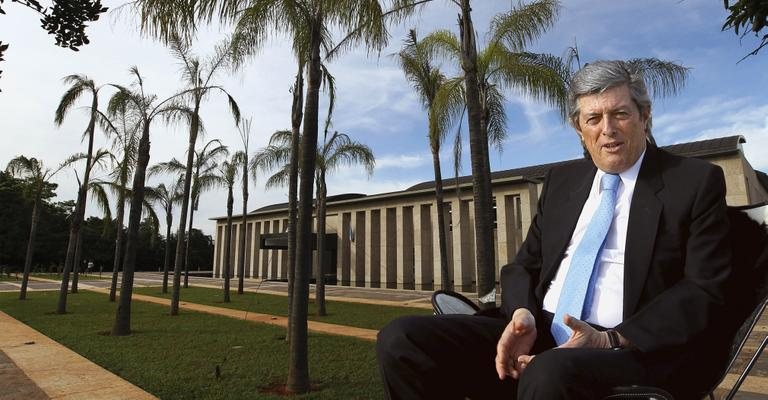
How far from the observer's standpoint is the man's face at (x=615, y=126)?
5.08 ft

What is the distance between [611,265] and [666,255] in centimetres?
17

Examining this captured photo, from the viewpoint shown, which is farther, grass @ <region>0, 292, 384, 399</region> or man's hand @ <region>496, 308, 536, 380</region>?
grass @ <region>0, 292, 384, 399</region>

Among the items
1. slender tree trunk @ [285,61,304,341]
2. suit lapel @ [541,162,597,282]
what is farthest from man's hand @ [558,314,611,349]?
slender tree trunk @ [285,61,304,341]

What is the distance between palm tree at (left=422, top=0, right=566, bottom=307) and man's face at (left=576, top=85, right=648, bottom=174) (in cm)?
521

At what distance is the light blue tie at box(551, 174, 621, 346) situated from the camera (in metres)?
1.53

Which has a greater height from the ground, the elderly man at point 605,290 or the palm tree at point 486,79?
the palm tree at point 486,79

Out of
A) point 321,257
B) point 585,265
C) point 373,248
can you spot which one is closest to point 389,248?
point 373,248

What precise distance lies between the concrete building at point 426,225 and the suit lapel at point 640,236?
21.5m

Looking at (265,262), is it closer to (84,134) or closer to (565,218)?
(84,134)

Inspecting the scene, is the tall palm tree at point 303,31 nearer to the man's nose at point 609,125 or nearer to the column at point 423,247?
the man's nose at point 609,125

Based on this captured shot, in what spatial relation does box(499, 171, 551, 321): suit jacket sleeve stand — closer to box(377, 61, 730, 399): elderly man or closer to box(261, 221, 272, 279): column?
box(377, 61, 730, 399): elderly man

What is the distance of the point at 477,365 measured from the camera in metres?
1.64

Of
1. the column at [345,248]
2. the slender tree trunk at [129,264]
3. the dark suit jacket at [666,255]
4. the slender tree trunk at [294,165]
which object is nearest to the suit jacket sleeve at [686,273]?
the dark suit jacket at [666,255]

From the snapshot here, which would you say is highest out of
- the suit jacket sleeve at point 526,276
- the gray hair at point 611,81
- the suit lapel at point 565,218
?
the gray hair at point 611,81
